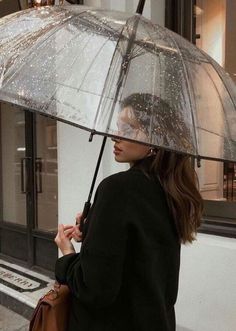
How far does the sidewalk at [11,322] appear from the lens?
4234 mm

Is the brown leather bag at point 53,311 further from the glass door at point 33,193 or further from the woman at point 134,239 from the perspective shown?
the glass door at point 33,193

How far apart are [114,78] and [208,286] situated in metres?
2.28

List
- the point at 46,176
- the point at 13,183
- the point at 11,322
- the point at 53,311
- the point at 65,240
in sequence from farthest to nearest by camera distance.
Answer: the point at 13,183 → the point at 46,176 → the point at 11,322 → the point at 65,240 → the point at 53,311

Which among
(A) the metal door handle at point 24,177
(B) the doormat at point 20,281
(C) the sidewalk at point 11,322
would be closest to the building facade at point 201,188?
(A) the metal door handle at point 24,177

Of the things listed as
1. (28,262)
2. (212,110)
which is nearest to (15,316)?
(28,262)

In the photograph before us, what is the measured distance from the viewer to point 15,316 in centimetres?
446

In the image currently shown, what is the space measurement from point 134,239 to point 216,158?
416 mm

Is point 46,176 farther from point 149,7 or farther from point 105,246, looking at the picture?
point 105,246

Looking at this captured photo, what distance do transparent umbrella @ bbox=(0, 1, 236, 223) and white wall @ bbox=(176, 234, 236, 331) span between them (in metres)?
1.79

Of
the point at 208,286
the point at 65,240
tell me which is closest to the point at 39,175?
the point at 208,286

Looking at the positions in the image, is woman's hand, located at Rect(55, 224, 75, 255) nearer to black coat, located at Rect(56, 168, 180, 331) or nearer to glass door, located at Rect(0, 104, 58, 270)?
black coat, located at Rect(56, 168, 180, 331)

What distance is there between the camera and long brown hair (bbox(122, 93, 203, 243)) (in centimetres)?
165

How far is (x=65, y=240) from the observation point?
72.3 inches

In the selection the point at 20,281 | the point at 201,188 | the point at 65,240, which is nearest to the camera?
the point at 65,240
